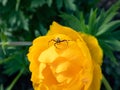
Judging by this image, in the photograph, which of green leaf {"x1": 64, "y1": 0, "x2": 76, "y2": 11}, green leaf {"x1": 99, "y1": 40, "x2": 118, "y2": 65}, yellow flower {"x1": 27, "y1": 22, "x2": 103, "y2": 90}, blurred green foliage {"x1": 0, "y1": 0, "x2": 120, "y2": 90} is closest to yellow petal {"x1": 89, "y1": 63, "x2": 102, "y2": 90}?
yellow flower {"x1": 27, "y1": 22, "x2": 103, "y2": 90}

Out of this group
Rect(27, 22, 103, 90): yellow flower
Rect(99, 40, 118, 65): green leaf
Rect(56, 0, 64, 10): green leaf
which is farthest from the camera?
Rect(56, 0, 64, 10): green leaf

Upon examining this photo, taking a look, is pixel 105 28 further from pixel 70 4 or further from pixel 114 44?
pixel 70 4

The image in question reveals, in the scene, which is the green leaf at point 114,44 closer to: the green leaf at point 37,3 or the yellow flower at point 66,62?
the yellow flower at point 66,62

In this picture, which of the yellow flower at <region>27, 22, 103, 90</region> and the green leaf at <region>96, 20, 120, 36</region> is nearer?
the yellow flower at <region>27, 22, 103, 90</region>

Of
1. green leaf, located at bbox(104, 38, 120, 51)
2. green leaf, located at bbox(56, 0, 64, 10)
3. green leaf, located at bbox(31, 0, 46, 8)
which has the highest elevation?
green leaf, located at bbox(104, 38, 120, 51)

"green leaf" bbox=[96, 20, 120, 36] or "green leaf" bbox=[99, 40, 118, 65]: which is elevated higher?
"green leaf" bbox=[96, 20, 120, 36]

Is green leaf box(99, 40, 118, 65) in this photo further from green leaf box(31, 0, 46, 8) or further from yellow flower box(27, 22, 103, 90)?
green leaf box(31, 0, 46, 8)

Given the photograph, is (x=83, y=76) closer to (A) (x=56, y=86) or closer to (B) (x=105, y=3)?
(A) (x=56, y=86)

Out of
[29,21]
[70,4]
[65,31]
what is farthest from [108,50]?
[29,21]

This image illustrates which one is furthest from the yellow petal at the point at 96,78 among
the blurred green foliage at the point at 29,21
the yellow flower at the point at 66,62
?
the blurred green foliage at the point at 29,21
